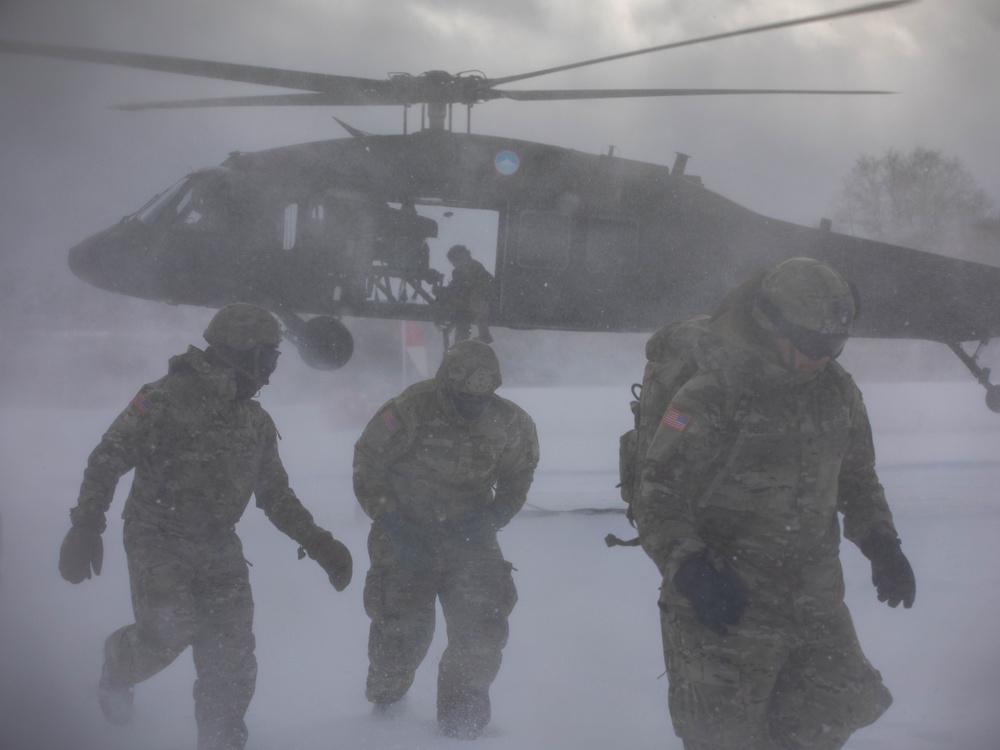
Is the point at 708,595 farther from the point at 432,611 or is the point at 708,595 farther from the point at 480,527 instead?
the point at 432,611

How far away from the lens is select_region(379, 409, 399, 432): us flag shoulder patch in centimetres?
361

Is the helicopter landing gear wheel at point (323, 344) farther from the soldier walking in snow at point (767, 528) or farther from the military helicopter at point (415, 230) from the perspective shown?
the soldier walking in snow at point (767, 528)

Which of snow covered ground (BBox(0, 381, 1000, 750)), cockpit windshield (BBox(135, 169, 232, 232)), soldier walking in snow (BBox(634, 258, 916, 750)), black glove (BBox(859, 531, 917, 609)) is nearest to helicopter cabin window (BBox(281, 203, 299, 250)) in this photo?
cockpit windshield (BBox(135, 169, 232, 232))

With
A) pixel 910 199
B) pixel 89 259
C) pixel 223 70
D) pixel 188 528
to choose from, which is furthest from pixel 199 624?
pixel 910 199

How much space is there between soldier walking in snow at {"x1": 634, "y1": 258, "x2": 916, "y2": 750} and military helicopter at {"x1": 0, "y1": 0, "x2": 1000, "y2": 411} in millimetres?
4387

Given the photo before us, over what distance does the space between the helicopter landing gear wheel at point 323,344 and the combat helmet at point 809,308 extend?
4.80 metres

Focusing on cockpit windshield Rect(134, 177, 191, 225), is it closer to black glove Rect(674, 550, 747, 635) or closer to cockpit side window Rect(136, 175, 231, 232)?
cockpit side window Rect(136, 175, 231, 232)

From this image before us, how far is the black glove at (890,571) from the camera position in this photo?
241cm

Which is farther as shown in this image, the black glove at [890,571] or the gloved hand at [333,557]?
the gloved hand at [333,557]

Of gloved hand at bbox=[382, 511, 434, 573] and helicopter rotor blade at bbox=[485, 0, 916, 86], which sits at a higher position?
helicopter rotor blade at bbox=[485, 0, 916, 86]

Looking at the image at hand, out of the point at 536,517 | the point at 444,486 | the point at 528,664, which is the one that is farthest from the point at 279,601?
the point at 536,517

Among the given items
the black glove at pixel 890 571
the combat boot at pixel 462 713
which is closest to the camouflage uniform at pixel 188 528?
the combat boot at pixel 462 713

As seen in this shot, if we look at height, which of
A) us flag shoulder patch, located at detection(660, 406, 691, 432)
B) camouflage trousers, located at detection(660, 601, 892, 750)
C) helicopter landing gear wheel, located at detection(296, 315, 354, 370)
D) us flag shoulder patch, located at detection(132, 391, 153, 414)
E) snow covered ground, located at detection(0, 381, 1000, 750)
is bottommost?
snow covered ground, located at detection(0, 381, 1000, 750)

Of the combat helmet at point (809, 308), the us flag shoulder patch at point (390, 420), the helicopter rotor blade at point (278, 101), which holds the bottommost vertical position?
the us flag shoulder patch at point (390, 420)
